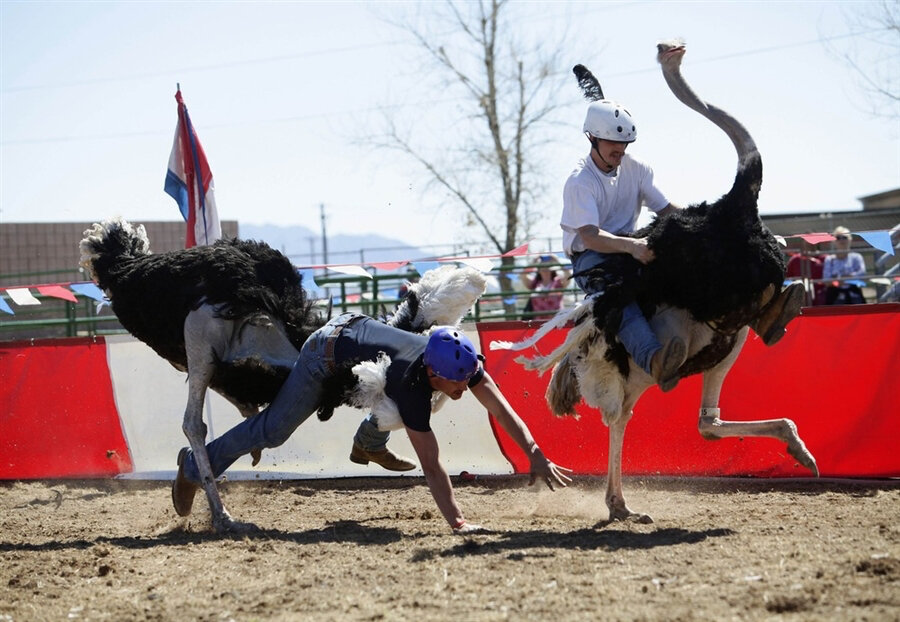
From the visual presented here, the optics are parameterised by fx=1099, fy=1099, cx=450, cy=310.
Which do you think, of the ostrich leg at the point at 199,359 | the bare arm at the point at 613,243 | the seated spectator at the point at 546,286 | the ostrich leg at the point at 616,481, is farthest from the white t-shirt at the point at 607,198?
the seated spectator at the point at 546,286

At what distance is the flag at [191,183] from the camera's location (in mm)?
8641

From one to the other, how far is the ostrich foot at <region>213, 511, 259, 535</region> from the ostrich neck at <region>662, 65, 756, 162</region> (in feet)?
10.5

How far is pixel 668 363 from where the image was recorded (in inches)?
211

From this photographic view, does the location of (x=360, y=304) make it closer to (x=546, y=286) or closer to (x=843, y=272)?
(x=546, y=286)

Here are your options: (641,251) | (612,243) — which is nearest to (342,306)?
(612,243)

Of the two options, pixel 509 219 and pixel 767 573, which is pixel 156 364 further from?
pixel 509 219

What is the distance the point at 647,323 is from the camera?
556 cm

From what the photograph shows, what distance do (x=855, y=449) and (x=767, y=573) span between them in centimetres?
291

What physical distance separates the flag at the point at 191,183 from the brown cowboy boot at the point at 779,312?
454 cm

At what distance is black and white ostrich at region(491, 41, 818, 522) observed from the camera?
5367mm

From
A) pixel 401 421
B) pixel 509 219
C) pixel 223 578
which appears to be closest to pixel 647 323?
pixel 401 421

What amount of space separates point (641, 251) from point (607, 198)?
51 centimetres

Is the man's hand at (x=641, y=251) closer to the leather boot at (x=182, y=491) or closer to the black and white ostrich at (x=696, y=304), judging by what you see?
the black and white ostrich at (x=696, y=304)

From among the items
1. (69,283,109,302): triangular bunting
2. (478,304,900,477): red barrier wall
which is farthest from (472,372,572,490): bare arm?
(69,283,109,302): triangular bunting
